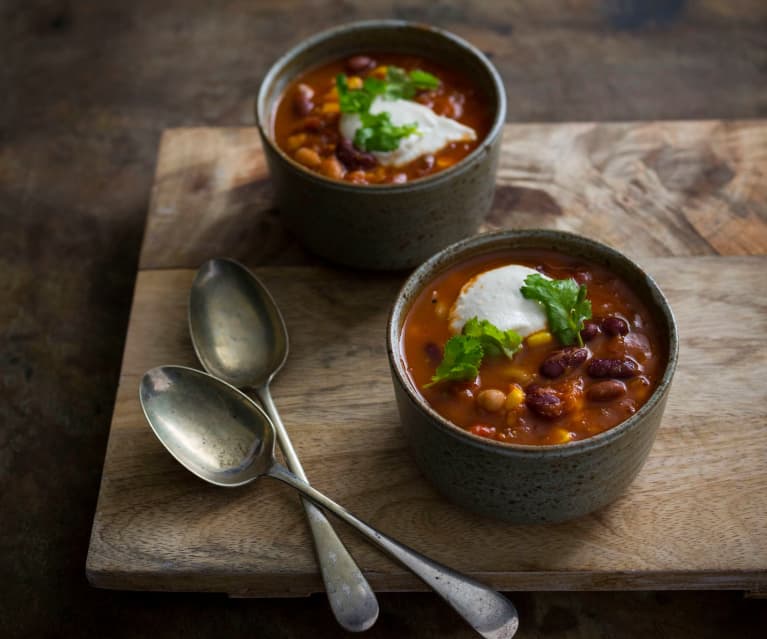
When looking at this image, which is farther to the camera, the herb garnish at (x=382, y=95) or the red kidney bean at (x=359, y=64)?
the red kidney bean at (x=359, y=64)

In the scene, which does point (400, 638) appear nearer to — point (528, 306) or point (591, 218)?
point (528, 306)

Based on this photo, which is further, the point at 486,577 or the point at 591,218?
the point at 591,218

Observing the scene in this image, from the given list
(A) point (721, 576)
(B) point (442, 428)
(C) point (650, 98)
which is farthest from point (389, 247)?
(C) point (650, 98)

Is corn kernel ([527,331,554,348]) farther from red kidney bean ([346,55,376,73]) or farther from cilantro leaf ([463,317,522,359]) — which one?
red kidney bean ([346,55,376,73])

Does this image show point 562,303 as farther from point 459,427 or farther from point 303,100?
point 303,100

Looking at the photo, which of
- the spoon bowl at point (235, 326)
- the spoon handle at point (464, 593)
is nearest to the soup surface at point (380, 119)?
the spoon bowl at point (235, 326)

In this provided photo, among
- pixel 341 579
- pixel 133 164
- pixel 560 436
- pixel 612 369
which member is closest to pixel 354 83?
pixel 133 164

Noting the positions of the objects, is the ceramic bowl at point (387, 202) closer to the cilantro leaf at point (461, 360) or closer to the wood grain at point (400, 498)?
the wood grain at point (400, 498)
